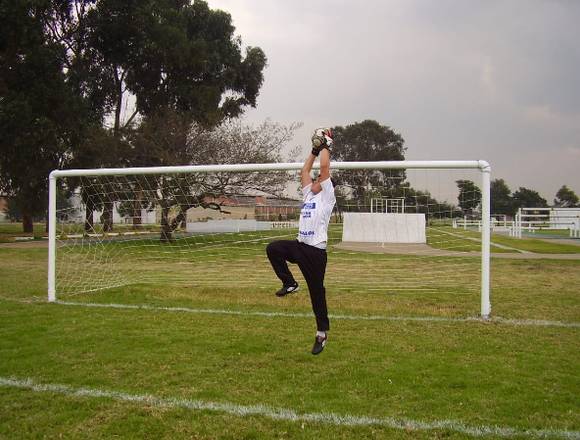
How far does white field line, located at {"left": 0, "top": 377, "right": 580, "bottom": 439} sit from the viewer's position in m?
3.94

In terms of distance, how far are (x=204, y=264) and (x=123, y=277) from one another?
7.25ft

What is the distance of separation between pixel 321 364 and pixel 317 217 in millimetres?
1669

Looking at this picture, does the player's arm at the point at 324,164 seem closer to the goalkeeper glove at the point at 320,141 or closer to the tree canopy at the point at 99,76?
the goalkeeper glove at the point at 320,141

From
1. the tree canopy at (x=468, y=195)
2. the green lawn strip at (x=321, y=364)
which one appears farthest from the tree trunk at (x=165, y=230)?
the tree canopy at (x=468, y=195)

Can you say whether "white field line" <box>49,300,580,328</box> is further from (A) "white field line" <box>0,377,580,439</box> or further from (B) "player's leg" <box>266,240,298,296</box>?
(A) "white field line" <box>0,377,580,439</box>

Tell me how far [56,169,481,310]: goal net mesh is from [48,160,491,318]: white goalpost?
3 cm

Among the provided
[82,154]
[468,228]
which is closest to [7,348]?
[468,228]

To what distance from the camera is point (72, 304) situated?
955cm

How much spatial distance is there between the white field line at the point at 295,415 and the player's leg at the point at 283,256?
5.85ft

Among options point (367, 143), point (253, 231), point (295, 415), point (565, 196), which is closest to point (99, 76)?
point (253, 231)

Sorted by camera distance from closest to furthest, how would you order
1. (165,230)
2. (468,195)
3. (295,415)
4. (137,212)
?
1. (295,415)
2. (468,195)
3. (137,212)
4. (165,230)

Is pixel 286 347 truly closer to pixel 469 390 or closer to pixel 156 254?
pixel 469 390

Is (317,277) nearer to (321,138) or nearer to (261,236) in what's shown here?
(321,138)

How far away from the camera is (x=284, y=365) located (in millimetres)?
5711
